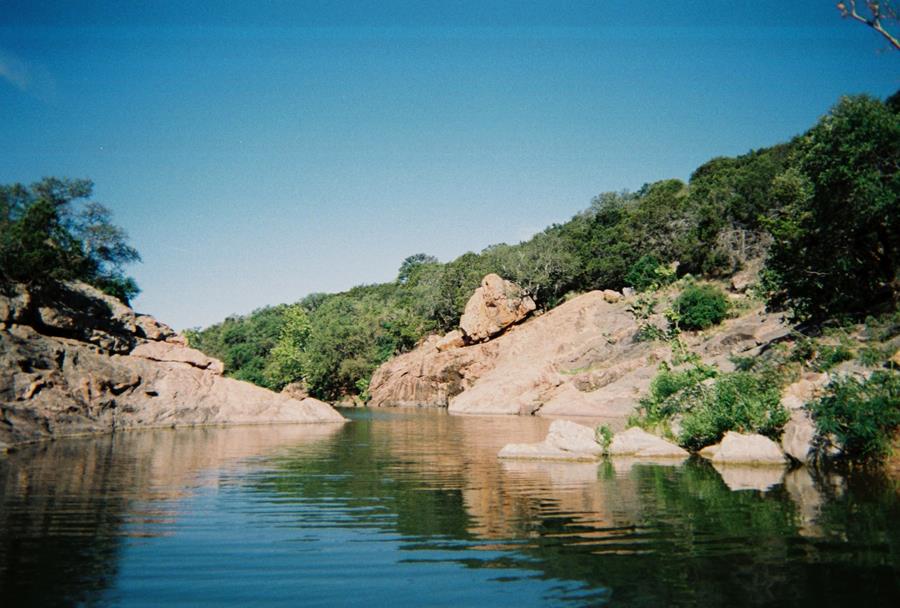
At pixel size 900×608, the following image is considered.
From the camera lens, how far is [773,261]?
1436 inches

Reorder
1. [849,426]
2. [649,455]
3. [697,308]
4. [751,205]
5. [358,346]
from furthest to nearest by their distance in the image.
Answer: [358,346]
[751,205]
[697,308]
[649,455]
[849,426]

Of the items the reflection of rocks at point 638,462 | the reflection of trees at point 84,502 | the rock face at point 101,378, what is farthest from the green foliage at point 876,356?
the rock face at point 101,378

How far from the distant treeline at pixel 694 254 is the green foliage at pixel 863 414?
11200 millimetres

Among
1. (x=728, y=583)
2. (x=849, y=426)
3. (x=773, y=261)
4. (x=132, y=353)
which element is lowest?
(x=728, y=583)

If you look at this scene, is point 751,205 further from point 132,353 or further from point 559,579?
point 559,579

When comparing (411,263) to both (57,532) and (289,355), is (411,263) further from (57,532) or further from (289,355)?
(57,532)

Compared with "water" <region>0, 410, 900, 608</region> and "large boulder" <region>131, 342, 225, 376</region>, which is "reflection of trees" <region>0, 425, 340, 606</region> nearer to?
"water" <region>0, 410, 900, 608</region>

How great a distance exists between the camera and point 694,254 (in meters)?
68.4

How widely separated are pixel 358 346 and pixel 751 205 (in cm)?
5819

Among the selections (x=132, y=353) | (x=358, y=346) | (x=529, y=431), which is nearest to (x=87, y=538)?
(x=529, y=431)

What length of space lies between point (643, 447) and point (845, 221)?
17.0 m

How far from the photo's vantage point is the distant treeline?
90.2ft

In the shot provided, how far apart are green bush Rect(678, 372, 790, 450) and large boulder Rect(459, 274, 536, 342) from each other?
51.9 meters

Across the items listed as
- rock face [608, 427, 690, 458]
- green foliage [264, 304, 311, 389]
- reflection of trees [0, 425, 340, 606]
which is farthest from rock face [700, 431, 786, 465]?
green foliage [264, 304, 311, 389]
